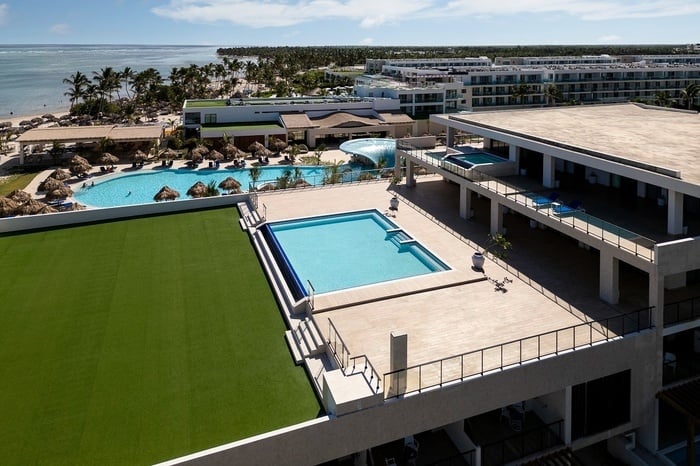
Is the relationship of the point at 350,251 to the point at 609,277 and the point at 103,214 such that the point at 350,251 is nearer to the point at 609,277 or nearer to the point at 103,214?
the point at 609,277

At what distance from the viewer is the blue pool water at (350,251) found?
856 inches

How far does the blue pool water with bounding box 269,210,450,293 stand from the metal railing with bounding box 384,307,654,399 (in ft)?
20.5

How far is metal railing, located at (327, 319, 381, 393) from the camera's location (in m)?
14.2

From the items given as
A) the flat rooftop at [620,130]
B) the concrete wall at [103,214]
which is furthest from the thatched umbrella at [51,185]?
the flat rooftop at [620,130]

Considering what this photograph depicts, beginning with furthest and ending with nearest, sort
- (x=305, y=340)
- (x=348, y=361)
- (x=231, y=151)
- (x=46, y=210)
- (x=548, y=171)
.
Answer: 1. (x=231, y=151)
2. (x=46, y=210)
3. (x=548, y=171)
4. (x=305, y=340)
5. (x=348, y=361)

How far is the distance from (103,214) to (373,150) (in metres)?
27.1

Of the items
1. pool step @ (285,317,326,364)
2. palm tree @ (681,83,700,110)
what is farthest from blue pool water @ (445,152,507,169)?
palm tree @ (681,83,700,110)

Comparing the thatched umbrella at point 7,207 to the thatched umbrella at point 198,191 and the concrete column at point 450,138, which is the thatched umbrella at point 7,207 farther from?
the concrete column at point 450,138

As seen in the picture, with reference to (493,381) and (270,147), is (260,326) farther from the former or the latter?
(270,147)

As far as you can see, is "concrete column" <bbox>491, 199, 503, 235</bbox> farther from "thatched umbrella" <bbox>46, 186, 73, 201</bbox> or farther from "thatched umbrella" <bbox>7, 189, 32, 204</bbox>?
"thatched umbrella" <bbox>46, 186, 73, 201</bbox>

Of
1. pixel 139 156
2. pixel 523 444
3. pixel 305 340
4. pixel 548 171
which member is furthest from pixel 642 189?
pixel 139 156

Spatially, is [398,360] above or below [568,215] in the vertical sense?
below

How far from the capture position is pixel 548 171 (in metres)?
24.9

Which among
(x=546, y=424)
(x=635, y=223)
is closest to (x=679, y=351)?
(x=635, y=223)
